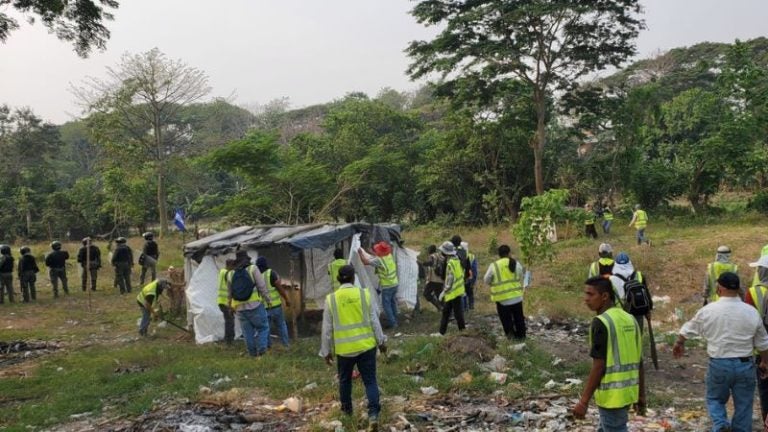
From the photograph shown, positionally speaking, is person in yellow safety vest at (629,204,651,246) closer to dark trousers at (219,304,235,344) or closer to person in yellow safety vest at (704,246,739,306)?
person in yellow safety vest at (704,246,739,306)

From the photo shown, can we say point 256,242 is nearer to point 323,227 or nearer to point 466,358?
point 323,227

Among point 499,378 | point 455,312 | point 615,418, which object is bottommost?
point 499,378

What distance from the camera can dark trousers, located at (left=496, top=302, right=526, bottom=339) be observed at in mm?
8578

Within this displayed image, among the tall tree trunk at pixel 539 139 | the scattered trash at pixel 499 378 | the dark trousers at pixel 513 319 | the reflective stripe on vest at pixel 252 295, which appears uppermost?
the tall tree trunk at pixel 539 139

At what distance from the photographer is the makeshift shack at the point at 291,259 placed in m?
10.2

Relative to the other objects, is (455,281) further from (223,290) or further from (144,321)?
(144,321)

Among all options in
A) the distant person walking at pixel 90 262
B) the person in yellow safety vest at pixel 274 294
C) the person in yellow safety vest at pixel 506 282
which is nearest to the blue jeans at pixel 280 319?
the person in yellow safety vest at pixel 274 294

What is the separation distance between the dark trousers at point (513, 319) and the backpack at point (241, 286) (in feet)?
11.7

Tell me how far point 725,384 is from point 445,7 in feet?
70.2

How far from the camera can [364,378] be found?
5.59 m

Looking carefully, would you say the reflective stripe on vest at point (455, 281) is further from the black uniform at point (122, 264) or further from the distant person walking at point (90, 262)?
the distant person walking at point (90, 262)

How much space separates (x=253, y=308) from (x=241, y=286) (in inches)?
14.9

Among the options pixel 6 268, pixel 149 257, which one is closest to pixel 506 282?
pixel 149 257

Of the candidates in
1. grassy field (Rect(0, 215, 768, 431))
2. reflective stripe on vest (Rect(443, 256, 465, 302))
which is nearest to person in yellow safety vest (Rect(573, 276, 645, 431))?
grassy field (Rect(0, 215, 768, 431))
